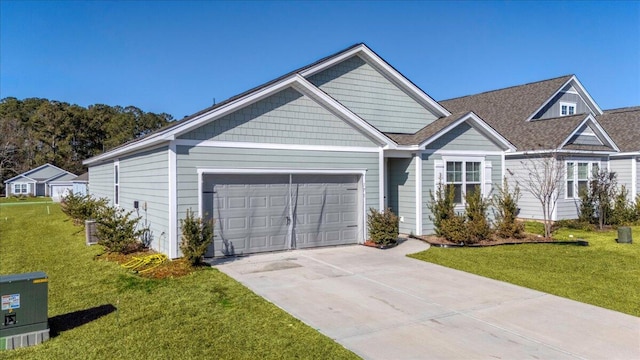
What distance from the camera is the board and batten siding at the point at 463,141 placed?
1470cm

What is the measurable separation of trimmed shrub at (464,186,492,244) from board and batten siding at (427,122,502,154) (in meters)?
1.53

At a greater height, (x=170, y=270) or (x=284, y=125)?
(x=284, y=125)

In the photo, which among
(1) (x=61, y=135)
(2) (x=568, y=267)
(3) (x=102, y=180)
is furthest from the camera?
(1) (x=61, y=135)

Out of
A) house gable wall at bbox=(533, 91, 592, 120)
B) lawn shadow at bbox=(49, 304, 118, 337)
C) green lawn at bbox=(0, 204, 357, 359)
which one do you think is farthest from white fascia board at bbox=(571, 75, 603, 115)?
lawn shadow at bbox=(49, 304, 118, 337)

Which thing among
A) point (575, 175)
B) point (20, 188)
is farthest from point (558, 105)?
point (20, 188)

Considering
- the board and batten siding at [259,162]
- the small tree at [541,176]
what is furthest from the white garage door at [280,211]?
the small tree at [541,176]

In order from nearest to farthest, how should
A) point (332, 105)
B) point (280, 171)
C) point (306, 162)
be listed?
point (280, 171)
point (306, 162)
point (332, 105)

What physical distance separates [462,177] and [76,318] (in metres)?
12.3

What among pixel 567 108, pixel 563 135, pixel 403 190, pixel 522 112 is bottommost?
pixel 403 190

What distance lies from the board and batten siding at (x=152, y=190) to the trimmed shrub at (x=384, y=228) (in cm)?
563

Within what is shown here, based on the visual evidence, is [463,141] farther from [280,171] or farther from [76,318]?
[76,318]

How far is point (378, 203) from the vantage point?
13.3m

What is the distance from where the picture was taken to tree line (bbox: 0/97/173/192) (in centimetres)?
6969

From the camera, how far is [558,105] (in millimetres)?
24031
